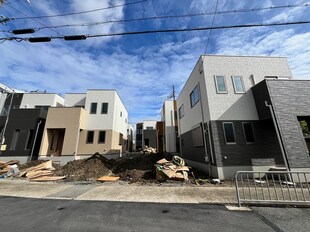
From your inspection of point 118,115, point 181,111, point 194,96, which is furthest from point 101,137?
point 194,96

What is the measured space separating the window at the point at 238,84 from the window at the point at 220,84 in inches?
28.2

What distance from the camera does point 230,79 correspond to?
33.3ft

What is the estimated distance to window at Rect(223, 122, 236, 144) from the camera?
353 inches

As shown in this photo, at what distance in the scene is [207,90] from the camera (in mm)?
9859

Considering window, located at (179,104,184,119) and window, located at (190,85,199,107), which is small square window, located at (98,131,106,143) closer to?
window, located at (179,104,184,119)

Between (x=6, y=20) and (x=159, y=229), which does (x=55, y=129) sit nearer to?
(x=6, y=20)

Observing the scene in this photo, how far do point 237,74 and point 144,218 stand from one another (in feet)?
34.4

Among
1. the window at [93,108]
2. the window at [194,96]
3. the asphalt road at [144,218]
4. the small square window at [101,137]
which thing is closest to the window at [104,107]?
the window at [93,108]

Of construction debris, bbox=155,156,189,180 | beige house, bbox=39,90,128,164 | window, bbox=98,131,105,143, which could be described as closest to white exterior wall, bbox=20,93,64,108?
beige house, bbox=39,90,128,164

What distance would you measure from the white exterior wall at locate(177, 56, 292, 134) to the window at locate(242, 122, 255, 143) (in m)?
0.41

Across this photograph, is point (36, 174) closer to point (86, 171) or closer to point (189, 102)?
point (86, 171)

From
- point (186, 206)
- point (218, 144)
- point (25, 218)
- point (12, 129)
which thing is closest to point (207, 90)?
point (218, 144)

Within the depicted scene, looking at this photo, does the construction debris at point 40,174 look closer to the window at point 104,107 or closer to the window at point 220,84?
the window at point 104,107

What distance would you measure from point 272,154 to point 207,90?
18.1 feet
